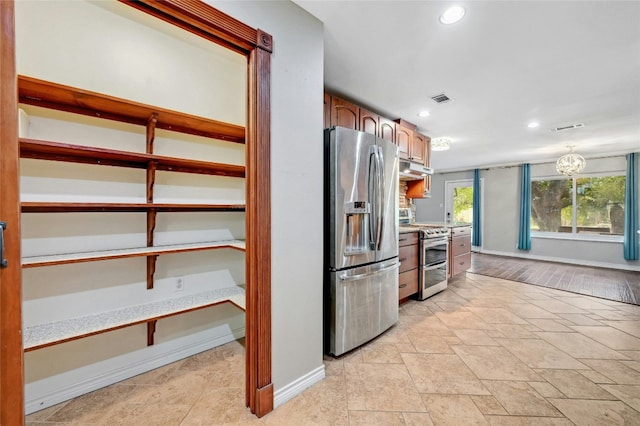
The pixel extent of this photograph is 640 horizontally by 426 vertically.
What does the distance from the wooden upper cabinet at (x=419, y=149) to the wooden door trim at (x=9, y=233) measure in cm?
364

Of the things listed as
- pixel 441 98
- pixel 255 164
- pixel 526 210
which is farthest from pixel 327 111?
pixel 526 210

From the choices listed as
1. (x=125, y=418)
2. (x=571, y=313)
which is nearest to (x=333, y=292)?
(x=125, y=418)

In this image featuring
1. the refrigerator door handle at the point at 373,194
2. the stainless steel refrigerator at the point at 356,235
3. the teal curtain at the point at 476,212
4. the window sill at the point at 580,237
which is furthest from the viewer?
the teal curtain at the point at 476,212

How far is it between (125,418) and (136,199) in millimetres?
1364

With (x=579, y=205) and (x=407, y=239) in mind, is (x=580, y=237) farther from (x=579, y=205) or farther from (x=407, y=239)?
(x=407, y=239)

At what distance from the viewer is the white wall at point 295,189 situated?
1499mm

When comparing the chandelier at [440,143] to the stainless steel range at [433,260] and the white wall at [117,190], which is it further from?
the white wall at [117,190]

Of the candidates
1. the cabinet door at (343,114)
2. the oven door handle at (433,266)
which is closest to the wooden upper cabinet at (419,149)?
the cabinet door at (343,114)

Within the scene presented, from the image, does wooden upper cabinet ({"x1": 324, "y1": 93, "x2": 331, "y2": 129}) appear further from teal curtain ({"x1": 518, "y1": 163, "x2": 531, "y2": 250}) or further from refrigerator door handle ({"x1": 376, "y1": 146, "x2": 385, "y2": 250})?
teal curtain ({"x1": 518, "y1": 163, "x2": 531, "y2": 250})

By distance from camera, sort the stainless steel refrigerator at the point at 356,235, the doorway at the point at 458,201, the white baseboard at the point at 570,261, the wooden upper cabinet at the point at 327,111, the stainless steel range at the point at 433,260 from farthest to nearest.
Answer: the doorway at the point at 458,201 < the white baseboard at the point at 570,261 < the stainless steel range at the point at 433,260 < the wooden upper cabinet at the point at 327,111 < the stainless steel refrigerator at the point at 356,235

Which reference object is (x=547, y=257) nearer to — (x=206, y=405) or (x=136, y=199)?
(x=206, y=405)

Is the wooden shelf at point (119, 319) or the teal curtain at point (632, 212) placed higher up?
the teal curtain at point (632, 212)

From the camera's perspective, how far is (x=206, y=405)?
59.9 inches

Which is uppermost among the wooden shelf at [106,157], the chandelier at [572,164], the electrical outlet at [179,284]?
the chandelier at [572,164]
